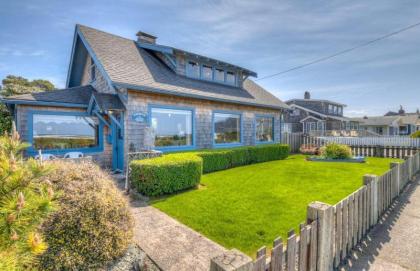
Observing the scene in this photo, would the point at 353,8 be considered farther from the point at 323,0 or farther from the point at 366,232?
the point at 366,232

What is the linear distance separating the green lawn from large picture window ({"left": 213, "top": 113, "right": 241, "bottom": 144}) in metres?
3.32

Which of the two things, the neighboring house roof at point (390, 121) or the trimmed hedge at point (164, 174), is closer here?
the trimmed hedge at point (164, 174)

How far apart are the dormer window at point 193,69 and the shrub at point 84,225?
935cm

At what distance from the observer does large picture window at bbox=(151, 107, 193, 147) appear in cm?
895

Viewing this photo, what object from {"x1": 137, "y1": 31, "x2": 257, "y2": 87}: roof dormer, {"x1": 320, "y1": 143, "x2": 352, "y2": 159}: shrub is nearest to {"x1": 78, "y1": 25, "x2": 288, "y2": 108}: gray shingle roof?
{"x1": 137, "y1": 31, "x2": 257, "y2": 87}: roof dormer

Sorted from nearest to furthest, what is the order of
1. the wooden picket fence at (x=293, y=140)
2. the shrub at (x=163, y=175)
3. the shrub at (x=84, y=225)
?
1. the shrub at (x=84, y=225)
2. the shrub at (x=163, y=175)
3. the wooden picket fence at (x=293, y=140)

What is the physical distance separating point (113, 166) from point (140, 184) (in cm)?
401

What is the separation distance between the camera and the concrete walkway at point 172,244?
2.79 metres

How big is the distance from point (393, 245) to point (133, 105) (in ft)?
26.4

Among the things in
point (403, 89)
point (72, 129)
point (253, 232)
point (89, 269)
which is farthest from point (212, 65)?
A: point (403, 89)

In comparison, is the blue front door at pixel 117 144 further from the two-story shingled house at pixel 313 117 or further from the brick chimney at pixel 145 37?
the two-story shingled house at pixel 313 117

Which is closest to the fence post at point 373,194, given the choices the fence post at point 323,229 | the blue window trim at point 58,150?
the fence post at point 323,229

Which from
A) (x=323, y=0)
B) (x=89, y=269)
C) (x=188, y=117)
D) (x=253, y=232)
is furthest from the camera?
(x=188, y=117)

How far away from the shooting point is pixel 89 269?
7.78 ft
